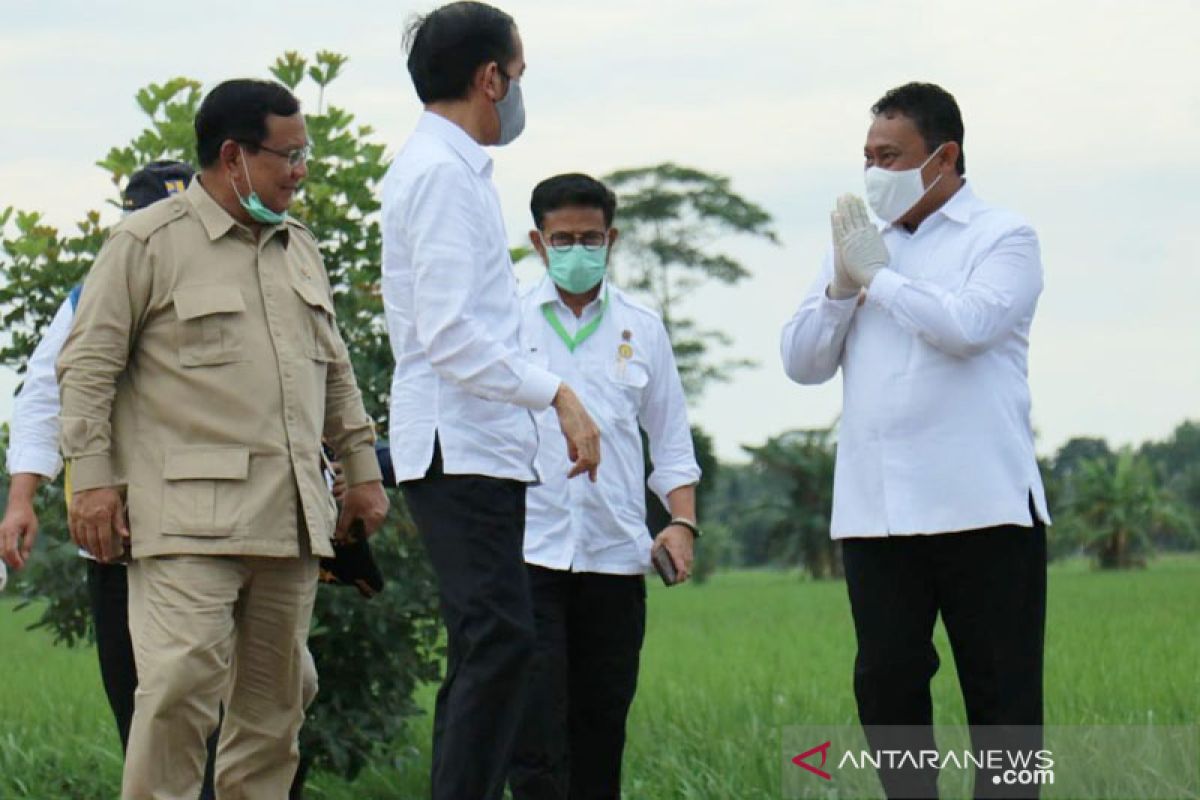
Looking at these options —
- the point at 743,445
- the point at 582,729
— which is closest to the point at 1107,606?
the point at 582,729

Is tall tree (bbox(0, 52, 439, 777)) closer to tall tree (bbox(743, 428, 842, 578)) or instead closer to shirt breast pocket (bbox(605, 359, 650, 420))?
shirt breast pocket (bbox(605, 359, 650, 420))

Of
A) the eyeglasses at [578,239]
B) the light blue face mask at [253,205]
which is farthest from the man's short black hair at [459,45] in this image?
the eyeglasses at [578,239]

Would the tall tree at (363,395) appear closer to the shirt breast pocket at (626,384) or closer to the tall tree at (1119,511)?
the shirt breast pocket at (626,384)

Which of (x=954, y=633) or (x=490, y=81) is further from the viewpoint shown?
(x=490, y=81)

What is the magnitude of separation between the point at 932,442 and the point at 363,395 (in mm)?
3007

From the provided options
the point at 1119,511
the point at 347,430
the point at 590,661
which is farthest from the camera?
the point at 1119,511

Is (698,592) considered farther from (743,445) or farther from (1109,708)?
(1109,708)

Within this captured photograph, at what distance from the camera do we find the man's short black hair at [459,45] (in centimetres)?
456

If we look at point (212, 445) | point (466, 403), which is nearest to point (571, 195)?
point (466, 403)

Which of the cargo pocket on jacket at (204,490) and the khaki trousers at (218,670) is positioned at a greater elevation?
the cargo pocket on jacket at (204,490)

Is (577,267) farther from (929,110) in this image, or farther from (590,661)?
(929,110)

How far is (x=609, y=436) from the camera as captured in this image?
18.3 ft

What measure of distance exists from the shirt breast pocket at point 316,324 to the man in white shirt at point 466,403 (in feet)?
0.96

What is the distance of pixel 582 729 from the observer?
5480mm
